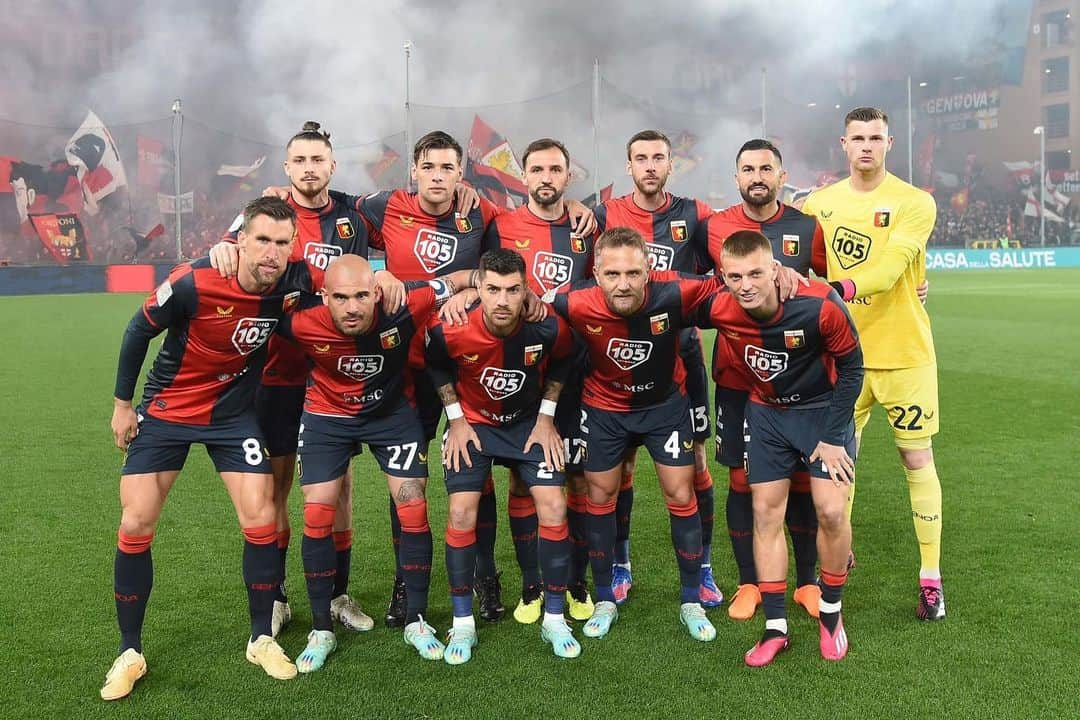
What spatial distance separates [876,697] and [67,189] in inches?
1590

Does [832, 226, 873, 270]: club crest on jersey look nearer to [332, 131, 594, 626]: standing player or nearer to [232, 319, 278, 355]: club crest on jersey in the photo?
[332, 131, 594, 626]: standing player

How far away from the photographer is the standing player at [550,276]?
4066mm

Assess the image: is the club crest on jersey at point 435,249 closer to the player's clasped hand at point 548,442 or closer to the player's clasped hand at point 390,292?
the player's clasped hand at point 390,292

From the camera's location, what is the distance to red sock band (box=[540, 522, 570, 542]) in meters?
3.78

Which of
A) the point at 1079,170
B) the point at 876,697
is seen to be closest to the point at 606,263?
the point at 876,697

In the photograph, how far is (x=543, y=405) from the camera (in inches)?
154

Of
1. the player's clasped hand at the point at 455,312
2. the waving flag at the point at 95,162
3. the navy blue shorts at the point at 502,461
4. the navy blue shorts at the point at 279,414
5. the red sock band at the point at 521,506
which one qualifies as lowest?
the red sock band at the point at 521,506

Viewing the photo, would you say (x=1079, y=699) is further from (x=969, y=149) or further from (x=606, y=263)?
(x=969, y=149)

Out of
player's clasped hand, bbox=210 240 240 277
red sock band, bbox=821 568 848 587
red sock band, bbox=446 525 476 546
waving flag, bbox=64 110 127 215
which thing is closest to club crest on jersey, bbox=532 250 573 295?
red sock band, bbox=446 525 476 546

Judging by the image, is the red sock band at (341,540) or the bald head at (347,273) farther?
the red sock band at (341,540)

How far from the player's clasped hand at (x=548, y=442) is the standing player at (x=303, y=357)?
2.91 feet

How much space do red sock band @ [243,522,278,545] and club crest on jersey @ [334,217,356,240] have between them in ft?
4.58

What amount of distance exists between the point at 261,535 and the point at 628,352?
5.65 feet

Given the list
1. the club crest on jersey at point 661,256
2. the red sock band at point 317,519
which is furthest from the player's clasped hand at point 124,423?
the club crest on jersey at point 661,256
